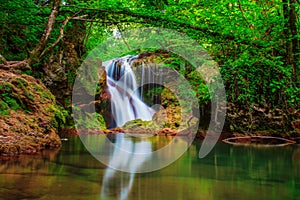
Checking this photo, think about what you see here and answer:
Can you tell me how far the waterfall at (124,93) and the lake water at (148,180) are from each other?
6112mm

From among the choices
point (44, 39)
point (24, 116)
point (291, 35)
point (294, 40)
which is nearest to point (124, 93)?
point (44, 39)

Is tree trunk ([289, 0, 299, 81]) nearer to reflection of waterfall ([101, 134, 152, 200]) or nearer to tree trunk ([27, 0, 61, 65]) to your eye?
reflection of waterfall ([101, 134, 152, 200])

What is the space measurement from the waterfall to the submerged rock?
185 inches

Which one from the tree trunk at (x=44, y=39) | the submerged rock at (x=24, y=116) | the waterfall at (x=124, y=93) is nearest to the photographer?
the submerged rock at (x=24, y=116)

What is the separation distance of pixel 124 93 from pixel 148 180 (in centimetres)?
805

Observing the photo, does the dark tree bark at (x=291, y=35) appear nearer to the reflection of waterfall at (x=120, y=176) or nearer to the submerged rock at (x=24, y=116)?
the reflection of waterfall at (x=120, y=176)

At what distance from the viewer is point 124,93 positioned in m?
10.8

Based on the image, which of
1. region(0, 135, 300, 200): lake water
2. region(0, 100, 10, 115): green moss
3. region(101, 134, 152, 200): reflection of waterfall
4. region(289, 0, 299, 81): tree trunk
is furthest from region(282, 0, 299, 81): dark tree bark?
region(0, 100, 10, 115): green moss

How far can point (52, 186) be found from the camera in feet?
7.94

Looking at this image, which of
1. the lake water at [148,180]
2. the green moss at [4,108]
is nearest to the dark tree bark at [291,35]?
the lake water at [148,180]

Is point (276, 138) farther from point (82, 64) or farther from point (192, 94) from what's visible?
point (82, 64)

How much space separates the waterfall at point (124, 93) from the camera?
33.5ft

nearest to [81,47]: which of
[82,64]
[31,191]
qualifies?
[82,64]

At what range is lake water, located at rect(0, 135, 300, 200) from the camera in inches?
89.2
